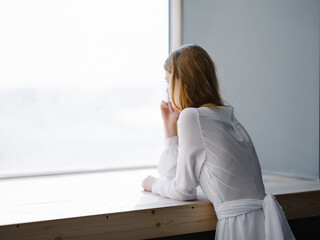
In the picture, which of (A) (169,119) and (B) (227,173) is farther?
(A) (169,119)

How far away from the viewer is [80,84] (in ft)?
9.19

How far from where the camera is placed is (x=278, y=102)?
2.46m

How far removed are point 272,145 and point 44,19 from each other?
67.0 inches

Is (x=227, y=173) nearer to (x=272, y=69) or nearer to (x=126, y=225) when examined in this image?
(x=126, y=225)

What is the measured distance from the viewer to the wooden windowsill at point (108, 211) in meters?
1.38

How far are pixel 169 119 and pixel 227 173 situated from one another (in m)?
0.45

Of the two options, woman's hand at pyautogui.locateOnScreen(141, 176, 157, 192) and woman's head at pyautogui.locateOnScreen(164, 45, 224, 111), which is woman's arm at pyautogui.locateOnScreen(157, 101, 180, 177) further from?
woman's head at pyautogui.locateOnScreen(164, 45, 224, 111)

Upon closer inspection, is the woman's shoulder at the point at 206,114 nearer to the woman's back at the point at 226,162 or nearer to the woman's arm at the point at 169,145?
the woman's back at the point at 226,162

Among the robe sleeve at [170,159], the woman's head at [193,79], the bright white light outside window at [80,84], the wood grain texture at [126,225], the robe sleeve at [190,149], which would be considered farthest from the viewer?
the bright white light outside window at [80,84]

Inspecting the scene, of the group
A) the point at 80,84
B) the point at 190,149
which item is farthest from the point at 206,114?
the point at 80,84

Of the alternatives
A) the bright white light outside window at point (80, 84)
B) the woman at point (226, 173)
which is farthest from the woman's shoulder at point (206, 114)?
the bright white light outside window at point (80, 84)

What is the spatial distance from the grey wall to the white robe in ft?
3.14

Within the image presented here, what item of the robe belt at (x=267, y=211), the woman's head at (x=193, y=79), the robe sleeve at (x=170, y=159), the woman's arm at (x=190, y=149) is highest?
the woman's head at (x=193, y=79)

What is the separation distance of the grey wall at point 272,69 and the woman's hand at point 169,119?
929 millimetres
